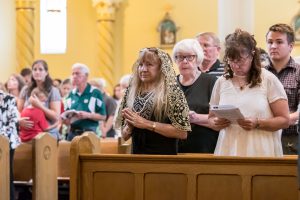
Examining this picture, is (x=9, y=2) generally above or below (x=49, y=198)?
above

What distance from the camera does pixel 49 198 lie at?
28.3 ft

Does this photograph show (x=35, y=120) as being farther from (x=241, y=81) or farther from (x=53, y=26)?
(x=53, y=26)

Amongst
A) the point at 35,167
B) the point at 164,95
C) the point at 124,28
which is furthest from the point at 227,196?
the point at 124,28

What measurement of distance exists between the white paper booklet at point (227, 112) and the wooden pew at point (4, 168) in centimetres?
265

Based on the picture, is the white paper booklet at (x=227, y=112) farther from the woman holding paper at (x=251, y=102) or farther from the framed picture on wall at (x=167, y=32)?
the framed picture on wall at (x=167, y=32)

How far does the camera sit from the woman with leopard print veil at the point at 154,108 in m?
5.98

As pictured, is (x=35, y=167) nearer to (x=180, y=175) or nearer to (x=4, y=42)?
(x=180, y=175)

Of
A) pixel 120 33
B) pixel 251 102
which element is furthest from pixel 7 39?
pixel 251 102

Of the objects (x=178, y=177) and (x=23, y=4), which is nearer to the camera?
(x=178, y=177)

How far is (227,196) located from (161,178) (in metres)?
0.52

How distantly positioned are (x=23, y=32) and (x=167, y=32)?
3867 mm

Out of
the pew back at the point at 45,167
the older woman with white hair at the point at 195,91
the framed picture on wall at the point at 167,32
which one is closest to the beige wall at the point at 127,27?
the framed picture on wall at the point at 167,32

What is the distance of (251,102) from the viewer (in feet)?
19.5

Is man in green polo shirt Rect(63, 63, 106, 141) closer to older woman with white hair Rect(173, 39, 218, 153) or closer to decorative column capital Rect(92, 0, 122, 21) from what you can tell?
older woman with white hair Rect(173, 39, 218, 153)
